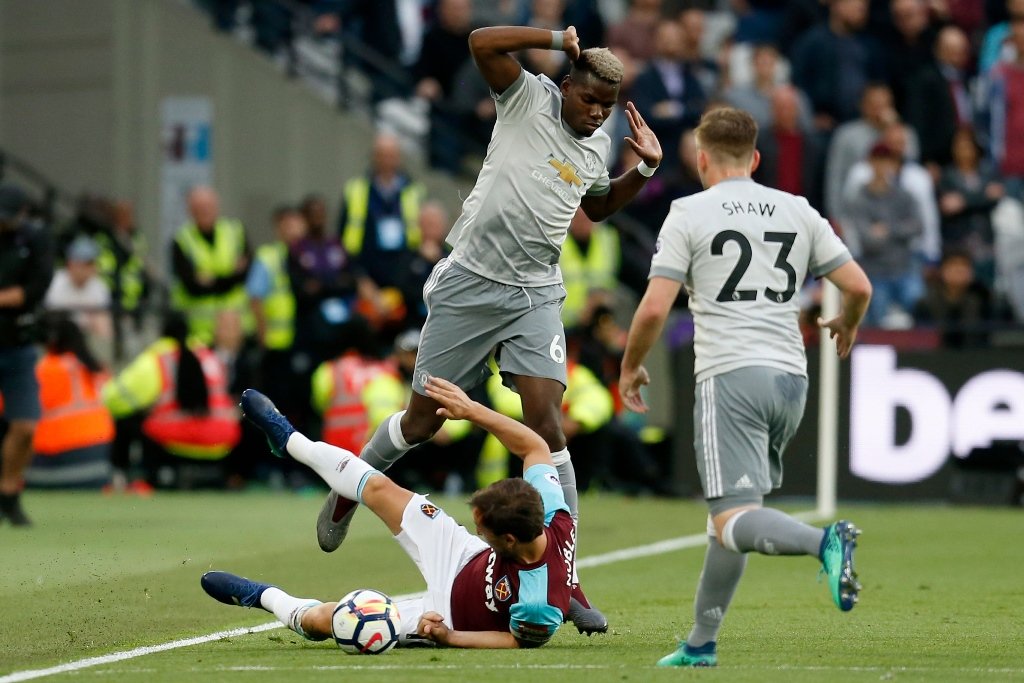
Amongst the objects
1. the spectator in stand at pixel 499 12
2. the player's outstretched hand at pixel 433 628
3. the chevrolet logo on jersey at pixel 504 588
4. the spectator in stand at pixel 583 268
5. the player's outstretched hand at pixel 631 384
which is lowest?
the player's outstretched hand at pixel 433 628

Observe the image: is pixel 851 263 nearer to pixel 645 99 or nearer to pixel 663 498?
pixel 663 498

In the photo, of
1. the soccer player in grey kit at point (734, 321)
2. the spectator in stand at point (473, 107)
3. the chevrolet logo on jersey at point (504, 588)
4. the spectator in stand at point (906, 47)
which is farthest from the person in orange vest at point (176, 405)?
the soccer player in grey kit at point (734, 321)

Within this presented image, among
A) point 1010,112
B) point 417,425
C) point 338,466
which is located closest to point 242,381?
point 1010,112

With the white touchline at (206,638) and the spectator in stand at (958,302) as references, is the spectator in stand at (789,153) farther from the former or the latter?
the white touchline at (206,638)

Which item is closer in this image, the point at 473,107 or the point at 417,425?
the point at 417,425

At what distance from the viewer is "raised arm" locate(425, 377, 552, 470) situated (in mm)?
7562

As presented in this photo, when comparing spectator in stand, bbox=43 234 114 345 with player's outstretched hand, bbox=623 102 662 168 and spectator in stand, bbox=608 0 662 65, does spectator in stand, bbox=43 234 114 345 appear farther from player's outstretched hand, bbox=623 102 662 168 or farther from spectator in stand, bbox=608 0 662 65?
player's outstretched hand, bbox=623 102 662 168

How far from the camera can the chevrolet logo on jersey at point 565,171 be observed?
8.41 meters

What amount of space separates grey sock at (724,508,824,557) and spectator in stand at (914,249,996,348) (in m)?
9.25

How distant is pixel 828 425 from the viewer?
1509cm

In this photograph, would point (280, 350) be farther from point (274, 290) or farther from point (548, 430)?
point (548, 430)

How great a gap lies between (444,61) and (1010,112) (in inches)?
230

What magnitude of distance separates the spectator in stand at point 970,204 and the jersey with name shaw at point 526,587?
9897mm

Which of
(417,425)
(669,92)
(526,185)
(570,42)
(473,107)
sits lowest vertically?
(417,425)
